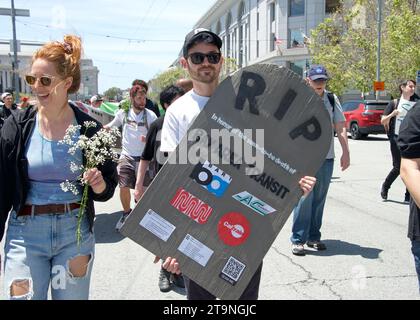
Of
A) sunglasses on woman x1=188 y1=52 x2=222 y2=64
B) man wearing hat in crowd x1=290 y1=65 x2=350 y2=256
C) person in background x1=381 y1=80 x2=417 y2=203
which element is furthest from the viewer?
person in background x1=381 y1=80 x2=417 y2=203

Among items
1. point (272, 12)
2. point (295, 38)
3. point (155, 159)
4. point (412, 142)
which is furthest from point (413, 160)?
point (272, 12)

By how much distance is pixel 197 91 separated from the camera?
8.69 feet

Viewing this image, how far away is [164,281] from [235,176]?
2.42 meters

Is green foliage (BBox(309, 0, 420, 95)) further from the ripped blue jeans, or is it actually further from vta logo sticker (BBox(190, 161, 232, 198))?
the ripped blue jeans

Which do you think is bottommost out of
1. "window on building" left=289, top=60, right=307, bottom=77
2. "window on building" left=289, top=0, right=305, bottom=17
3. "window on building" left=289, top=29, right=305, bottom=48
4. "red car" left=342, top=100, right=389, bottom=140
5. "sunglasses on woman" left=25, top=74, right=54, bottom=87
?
"red car" left=342, top=100, right=389, bottom=140

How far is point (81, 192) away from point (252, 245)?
3.14 feet

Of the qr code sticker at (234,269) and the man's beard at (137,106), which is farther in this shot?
the man's beard at (137,106)

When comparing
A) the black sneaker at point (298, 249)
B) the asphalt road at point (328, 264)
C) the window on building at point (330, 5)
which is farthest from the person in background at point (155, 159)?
the window on building at point (330, 5)

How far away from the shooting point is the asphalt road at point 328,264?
4.26 metres

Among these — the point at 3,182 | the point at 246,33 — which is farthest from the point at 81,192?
the point at 246,33

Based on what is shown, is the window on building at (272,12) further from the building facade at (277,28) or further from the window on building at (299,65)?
the window on building at (299,65)

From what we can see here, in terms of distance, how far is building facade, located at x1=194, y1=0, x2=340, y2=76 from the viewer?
50594 millimetres

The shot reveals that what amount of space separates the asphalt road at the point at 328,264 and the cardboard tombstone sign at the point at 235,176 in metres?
1.79

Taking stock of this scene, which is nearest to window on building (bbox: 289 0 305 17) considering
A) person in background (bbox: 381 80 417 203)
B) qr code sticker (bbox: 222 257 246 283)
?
person in background (bbox: 381 80 417 203)
